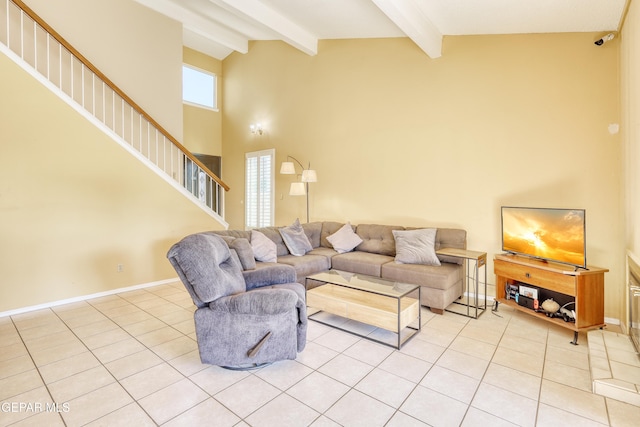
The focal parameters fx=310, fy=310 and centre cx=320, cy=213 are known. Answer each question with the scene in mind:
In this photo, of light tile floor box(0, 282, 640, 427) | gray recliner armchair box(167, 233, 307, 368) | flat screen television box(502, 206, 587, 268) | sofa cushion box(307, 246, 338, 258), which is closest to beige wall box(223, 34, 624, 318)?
flat screen television box(502, 206, 587, 268)

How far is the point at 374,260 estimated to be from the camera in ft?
13.1

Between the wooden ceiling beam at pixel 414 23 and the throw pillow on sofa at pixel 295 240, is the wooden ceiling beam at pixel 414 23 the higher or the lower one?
the higher one

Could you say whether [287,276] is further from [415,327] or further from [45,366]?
[45,366]

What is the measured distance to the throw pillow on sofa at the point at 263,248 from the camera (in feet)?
12.6

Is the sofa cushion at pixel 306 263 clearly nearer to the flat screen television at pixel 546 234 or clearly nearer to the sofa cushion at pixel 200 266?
the sofa cushion at pixel 200 266

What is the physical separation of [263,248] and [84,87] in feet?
12.6

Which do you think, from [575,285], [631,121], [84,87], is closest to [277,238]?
[575,285]

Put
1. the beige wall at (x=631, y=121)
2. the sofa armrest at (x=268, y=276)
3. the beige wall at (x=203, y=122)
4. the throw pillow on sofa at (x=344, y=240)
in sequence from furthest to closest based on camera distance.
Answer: the beige wall at (x=203, y=122), the throw pillow on sofa at (x=344, y=240), the sofa armrest at (x=268, y=276), the beige wall at (x=631, y=121)

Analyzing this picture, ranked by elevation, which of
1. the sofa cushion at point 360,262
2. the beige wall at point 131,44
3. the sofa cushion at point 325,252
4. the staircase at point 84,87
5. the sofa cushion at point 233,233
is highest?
the beige wall at point 131,44

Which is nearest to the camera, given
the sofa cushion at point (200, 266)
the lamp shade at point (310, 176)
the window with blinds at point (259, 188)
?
the sofa cushion at point (200, 266)

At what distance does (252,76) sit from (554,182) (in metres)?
5.99

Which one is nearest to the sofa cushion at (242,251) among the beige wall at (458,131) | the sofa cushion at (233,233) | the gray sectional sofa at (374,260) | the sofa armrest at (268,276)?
the gray sectional sofa at (374,260)

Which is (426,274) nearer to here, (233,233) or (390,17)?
(233,233)

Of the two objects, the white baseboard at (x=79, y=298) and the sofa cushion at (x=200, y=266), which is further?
the white baseboard at (x=79, y=298)
